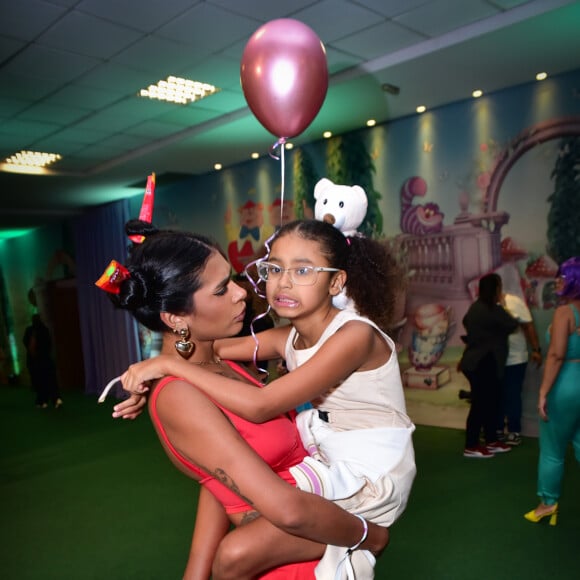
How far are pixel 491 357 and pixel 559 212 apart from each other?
4.69 ft

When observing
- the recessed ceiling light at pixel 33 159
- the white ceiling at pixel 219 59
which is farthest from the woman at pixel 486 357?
the recessed ceiling light at pixel 33 159

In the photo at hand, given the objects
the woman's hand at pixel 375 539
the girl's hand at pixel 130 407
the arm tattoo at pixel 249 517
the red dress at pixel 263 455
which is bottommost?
the woman's hand at pixel 375 539

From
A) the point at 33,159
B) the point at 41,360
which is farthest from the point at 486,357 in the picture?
the point at 41,360

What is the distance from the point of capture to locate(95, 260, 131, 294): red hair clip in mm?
1343

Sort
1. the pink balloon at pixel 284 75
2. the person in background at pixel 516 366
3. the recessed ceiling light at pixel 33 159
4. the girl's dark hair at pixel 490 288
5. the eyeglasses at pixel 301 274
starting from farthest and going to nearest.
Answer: the recessed ceiling light at pixel 33 159
the person in background at pixel 516 366
the girl's dark hair at pixel 490 288
the pink balloon at pixel 284 75
the eyeglasses at pixel 301 274

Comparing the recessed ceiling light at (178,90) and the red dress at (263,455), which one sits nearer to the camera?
the red dress at (263,455)

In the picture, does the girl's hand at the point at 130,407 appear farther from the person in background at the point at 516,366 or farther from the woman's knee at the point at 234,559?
the person in background at the point at 516,366

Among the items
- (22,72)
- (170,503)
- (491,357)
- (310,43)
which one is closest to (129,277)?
→ (310,43)

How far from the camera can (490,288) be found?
449cm

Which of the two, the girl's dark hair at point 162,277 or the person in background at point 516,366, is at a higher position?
the girl's dark hair at point 162,277

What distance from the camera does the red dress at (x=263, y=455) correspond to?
1.27 m

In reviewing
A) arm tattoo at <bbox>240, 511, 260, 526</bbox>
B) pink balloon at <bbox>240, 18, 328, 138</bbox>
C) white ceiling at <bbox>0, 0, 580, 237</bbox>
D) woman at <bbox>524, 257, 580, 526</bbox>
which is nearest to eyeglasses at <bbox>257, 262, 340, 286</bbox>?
arm tattoo at <bbox>240, 511, 260, 526</bbox>

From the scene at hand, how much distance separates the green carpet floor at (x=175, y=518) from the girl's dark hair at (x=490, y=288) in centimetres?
135

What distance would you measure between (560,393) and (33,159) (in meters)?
6.43
